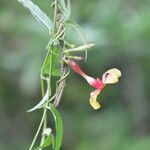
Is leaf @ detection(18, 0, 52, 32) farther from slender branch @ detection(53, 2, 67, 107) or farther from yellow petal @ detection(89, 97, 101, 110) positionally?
yellow petal @ detection(89, 97, 101, 110)

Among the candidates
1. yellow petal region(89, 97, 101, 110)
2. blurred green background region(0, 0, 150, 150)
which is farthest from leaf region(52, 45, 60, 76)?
blurred green background region(0, 0, 150, 150)

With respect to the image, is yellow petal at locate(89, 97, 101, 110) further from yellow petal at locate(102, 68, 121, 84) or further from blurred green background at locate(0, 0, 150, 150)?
blurred green background at locate(0, 0, 150, 150)

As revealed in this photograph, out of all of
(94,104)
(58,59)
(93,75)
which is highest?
(93,75)

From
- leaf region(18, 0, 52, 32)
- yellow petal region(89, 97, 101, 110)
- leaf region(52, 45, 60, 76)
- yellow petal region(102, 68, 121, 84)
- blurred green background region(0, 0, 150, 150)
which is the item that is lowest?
yellow petal region(89, 97, 101, 110)

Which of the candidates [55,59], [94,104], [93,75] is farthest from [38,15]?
[93,75]

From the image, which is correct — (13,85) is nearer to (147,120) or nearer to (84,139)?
(84,139)

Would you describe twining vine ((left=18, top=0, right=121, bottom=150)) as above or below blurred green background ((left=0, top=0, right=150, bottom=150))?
below

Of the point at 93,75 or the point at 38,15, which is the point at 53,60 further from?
the point at 93,75

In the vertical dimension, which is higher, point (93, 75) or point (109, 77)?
point (93, 75)

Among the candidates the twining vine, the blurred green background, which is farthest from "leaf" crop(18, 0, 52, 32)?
the blurred green background

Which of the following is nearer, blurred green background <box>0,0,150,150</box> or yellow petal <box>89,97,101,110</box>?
yellow petal <box>89,97,101,110</box>
